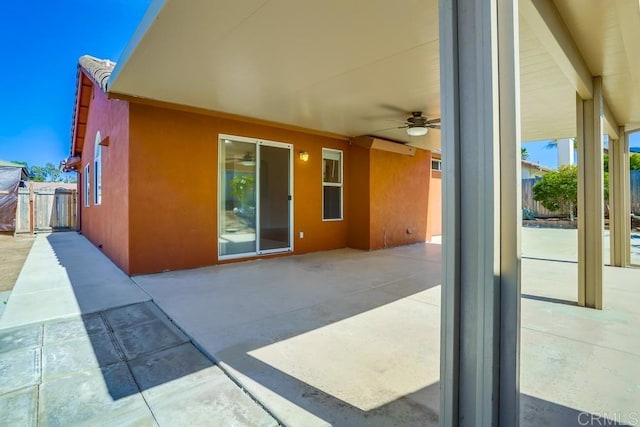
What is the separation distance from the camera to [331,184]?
7.43 m

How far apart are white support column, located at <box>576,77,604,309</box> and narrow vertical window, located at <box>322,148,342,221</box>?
4.63m

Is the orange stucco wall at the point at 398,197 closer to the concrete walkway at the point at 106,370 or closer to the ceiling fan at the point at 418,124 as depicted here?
the ceiling fan at the point at 418,124

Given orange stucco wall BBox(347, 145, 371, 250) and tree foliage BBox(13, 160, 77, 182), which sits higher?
tree foliage BBox(13, 160, 77, 182)

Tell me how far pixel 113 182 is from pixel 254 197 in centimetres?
246

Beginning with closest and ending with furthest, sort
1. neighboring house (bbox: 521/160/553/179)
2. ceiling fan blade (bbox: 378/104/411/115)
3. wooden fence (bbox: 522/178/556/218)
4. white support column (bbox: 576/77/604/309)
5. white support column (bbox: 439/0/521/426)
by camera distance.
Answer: white support column (bbox: 439/0/521/426) → white support column (bbox: 576/77/604/309) → ceiling fan blade (bbox: 378/104/411/115) → wooden fence (bbox: 522/178/556/218) → neighboring house (bbox: 521/160/553/179)

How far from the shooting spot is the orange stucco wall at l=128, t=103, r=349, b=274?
477 centimetres

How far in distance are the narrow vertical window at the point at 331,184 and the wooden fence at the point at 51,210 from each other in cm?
1073

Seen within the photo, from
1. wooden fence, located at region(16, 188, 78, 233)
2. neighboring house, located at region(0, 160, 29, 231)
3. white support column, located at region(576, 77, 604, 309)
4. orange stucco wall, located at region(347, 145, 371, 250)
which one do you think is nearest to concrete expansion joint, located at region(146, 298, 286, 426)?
white support column, located at region(576, 77, 604, 309)

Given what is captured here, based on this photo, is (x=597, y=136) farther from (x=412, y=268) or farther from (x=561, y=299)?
(x=412, y=268)

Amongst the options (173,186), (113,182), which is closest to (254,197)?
(173,186)

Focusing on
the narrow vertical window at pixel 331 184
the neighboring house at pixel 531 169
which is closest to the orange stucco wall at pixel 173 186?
the narrow vertical window at pixel 331 184

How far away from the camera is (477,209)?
1.22 metres

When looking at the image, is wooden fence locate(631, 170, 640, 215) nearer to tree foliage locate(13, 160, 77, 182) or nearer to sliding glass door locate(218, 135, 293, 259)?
sliding glass door locate(218, 135, 293, 259)

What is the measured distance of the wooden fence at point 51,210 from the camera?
37.6 ft
